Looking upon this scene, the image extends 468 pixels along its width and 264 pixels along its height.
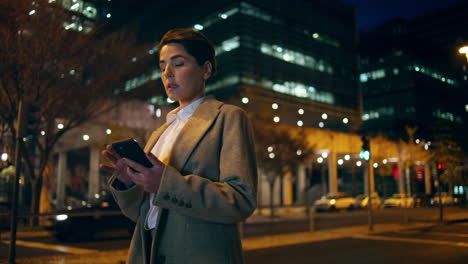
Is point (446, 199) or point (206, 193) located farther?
point (446, 199)

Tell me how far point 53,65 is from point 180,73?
48.6 ft

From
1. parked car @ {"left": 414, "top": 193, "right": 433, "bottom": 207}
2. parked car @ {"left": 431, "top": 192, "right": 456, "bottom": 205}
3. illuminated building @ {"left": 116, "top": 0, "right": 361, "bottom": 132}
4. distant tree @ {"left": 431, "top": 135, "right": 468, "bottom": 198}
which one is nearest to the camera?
distant tree @ {"left": 431, "top": 135, "right": 468, "bottom": 198}

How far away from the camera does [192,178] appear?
4.48 ft

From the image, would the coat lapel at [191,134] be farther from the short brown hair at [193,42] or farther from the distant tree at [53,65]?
the distant tree at [53,65]

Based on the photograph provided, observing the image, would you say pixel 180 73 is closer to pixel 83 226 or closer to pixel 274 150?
pixel 83 226

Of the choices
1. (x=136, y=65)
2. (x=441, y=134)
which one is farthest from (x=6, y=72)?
(x=441, y=134)

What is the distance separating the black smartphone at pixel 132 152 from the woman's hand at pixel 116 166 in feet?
0.09

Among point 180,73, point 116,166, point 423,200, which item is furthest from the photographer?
point 423,200

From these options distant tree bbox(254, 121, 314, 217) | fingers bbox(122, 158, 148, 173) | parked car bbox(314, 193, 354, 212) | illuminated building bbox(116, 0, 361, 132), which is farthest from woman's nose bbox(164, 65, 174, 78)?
illuminated building bbox(116, 0, 361, 132)

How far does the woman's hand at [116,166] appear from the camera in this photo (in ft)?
4.74

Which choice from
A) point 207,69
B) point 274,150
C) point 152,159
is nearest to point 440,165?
point 274,150

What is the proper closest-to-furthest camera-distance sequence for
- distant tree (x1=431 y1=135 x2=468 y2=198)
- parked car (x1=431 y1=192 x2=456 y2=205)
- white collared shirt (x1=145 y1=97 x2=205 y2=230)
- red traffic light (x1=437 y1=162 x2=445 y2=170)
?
1. white collared shirt (x1=145 y1=97 x2=205 y2=230)
2. distant tree (x1=431 y1=135 x2=468 y2=198)
3. parked car (x1=431 y1=192 x2=456 y2=205)
4. red traffic light (x1=437 y1=162 x2=445 y2=170)

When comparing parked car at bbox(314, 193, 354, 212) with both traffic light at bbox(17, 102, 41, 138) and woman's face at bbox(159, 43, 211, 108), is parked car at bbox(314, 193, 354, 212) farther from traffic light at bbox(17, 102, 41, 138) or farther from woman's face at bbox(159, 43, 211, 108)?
woman's face at bbox(159, 43, 211, 108)

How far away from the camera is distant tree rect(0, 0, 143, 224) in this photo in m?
12.8
